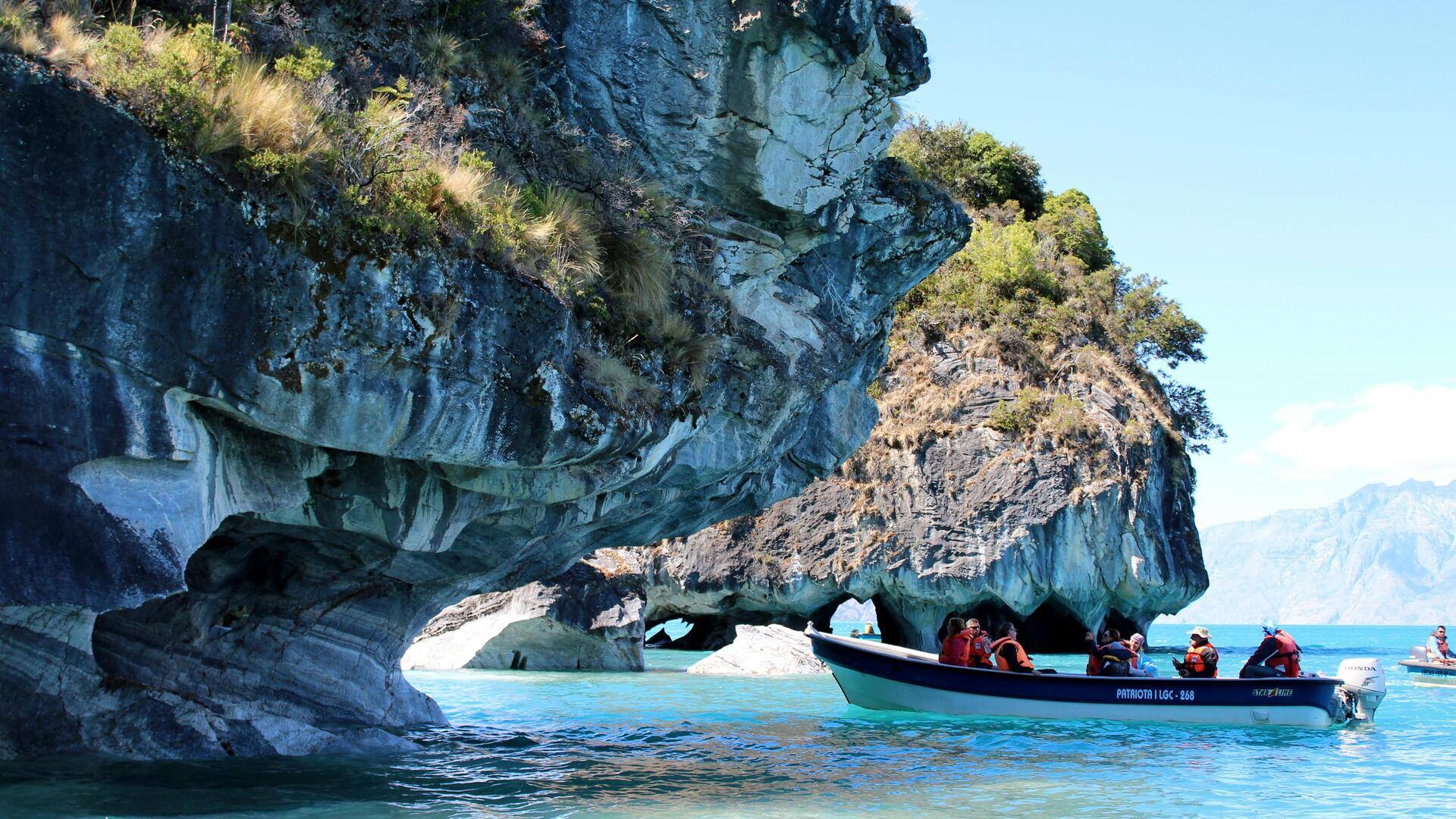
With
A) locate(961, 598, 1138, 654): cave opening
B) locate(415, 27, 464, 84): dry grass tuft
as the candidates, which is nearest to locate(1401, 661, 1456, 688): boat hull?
locate(961, 598, 1138, 654): cave opening

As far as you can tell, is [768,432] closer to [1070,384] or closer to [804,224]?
[804,224]

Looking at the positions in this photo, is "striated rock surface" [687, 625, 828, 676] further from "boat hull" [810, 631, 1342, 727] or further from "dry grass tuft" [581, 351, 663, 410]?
"dry grass tuft" [581, 351, 663, 410]

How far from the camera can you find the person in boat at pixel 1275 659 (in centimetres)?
2138

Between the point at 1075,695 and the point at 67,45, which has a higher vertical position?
the point at 67,45

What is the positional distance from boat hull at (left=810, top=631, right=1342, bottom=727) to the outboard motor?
424 millimetres

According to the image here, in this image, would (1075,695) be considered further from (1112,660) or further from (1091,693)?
(1112,660)

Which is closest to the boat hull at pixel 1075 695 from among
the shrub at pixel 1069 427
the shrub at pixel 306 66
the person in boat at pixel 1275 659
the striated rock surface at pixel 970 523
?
the person in boat at pixel 1275 659

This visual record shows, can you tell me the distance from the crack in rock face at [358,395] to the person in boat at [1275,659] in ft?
29.4

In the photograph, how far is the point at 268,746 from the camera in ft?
43.7

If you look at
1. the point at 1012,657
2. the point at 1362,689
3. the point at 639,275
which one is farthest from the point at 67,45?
the point at 1362,689

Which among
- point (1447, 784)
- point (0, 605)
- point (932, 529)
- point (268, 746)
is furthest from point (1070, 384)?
point (0, 605)

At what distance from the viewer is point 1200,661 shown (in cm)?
2136

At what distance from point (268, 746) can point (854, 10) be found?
1114 cm

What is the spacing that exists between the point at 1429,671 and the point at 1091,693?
18800 millimetres
